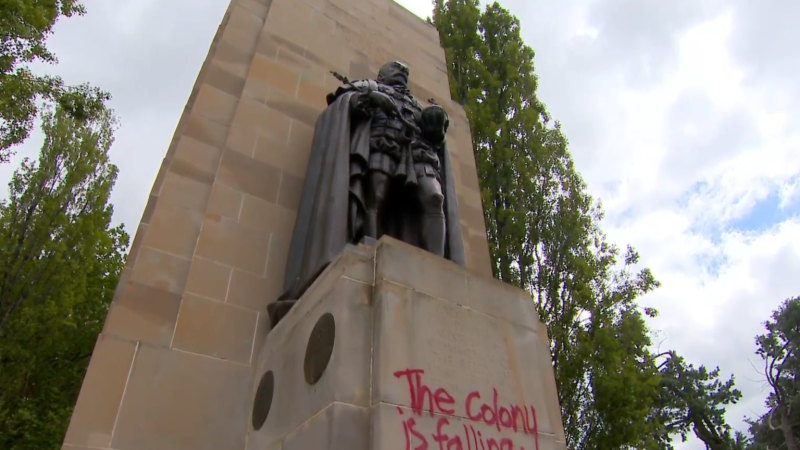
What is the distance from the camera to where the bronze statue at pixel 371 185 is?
178 inches

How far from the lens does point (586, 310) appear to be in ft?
34.0

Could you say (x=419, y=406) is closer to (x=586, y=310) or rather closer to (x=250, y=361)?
(x=250, y=361)

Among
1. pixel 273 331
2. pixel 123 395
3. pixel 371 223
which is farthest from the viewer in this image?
pixel 371 223

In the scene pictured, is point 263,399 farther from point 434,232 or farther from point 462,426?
point 434,232

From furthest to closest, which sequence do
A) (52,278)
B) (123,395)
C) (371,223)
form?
1. (52,278)
2. (371,223)
3. (123,395)

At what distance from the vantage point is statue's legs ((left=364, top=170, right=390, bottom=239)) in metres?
4.84

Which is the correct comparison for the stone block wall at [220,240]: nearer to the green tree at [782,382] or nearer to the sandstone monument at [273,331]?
the sandstone monument at [273,331]

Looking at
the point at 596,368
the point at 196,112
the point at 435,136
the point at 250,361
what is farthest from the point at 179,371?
the point at 596,368

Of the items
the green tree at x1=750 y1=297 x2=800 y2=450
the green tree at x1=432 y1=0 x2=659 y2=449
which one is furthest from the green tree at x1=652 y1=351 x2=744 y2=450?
the green tree at x1=432 y1=0 x2=659 y2=449

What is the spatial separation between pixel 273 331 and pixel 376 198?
145 cm

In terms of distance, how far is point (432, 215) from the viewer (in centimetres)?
498

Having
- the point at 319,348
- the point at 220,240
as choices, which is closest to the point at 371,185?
the point at 220,240

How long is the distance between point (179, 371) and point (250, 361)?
0.53 meters

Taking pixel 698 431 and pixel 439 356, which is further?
pixel 698 431
